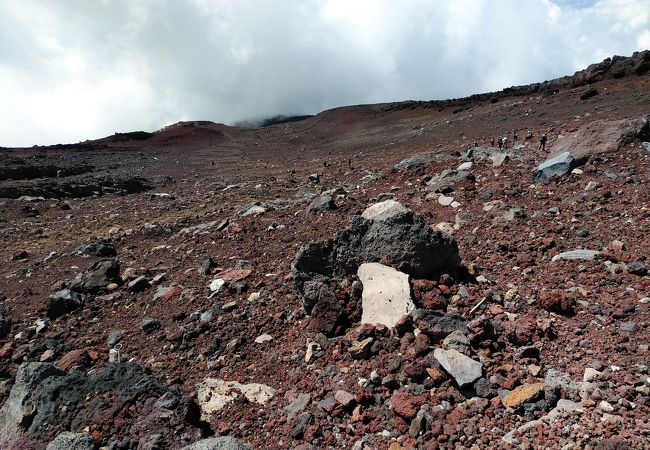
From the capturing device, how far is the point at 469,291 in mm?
3635

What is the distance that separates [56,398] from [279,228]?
3747mm

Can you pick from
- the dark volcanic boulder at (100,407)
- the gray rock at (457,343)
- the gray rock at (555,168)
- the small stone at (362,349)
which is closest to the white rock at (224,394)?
the dark volcanic boulder at (100,407)

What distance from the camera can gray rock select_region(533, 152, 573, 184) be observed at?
5.80 metres

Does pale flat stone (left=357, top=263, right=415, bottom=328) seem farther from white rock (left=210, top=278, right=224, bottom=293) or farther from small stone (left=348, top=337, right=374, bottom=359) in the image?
white rock (left=210, top=278, right=224, bottom=293)

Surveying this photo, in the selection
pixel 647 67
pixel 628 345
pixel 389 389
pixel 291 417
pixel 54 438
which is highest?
pixel 647 67

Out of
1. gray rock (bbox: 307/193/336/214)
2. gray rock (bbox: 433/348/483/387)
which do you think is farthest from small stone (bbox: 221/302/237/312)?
gray rock (bbox: 307/193/336/214)

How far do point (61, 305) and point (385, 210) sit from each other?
4.31 m

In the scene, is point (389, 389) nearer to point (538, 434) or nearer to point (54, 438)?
point (538, 434)

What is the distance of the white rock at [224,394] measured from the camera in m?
3.14

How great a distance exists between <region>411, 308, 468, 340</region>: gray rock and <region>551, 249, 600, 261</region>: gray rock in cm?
136

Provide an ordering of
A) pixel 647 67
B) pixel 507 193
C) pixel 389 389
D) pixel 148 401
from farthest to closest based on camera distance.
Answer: pixel 647 67 → pixel 507 193 → pixel 148 401 → pixel 389 389

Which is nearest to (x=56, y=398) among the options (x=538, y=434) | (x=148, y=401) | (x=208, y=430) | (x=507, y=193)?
(x=148, y=401)

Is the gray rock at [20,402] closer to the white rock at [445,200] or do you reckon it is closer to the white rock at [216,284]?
the white rock at [216,284]

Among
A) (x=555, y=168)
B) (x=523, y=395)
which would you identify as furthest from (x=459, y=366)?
(x=555, y=168)
